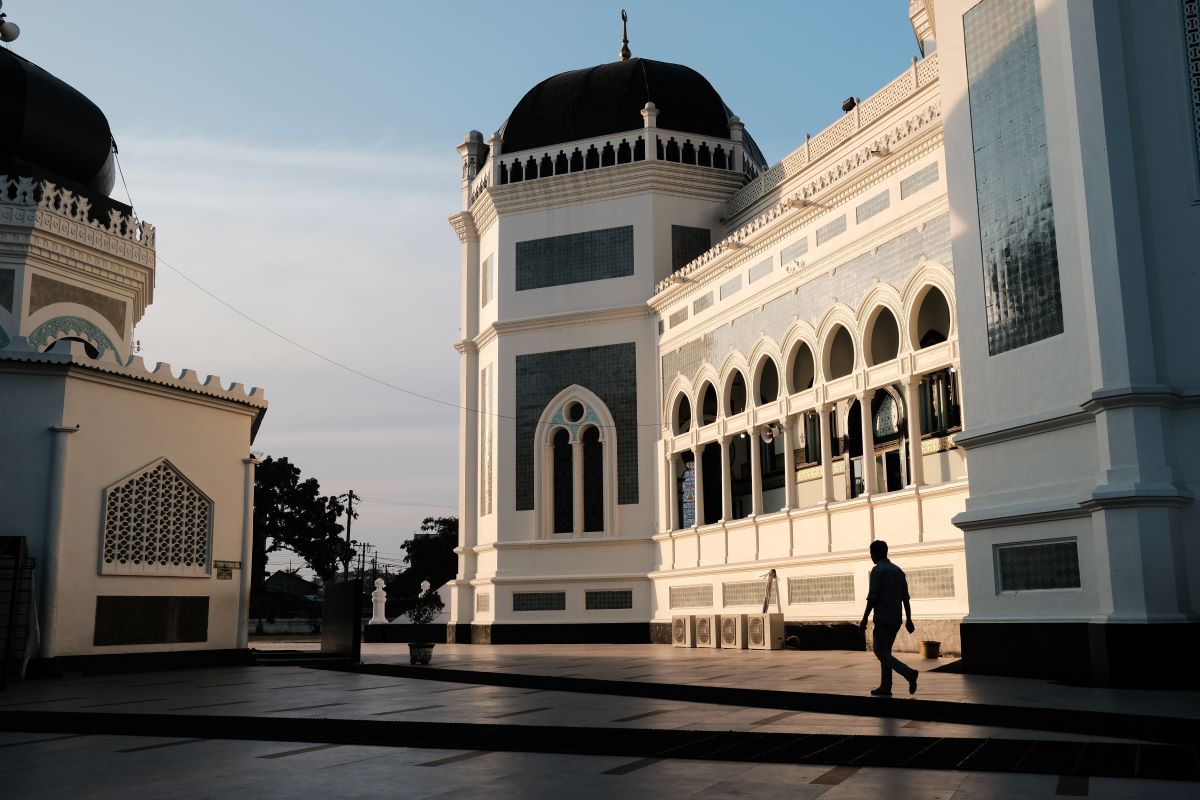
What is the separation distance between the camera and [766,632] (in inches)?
750

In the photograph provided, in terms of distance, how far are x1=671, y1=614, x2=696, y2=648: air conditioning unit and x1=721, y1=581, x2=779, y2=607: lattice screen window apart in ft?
3.20

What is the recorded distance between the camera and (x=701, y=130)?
2753cm

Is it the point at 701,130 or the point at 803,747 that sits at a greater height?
the point at 701,130

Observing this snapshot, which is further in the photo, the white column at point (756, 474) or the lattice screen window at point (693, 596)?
the lattice screen window at point (693, 596)

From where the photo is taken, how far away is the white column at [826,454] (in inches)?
763

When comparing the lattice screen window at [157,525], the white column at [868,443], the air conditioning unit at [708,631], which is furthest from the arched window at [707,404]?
the lattice screen window at [157,525]

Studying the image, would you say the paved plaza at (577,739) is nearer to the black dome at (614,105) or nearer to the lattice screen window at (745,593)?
the lattice screen window at (745,593)

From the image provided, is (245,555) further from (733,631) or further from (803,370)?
(803,370)

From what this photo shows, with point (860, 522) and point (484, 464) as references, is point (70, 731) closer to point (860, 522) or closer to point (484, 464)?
point (860, 522)

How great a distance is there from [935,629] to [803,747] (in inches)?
419

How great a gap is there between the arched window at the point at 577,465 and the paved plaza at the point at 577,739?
14.4 metres

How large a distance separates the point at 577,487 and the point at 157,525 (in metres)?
11.9

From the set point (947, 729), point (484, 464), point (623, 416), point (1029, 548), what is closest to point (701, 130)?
point (623, 416)

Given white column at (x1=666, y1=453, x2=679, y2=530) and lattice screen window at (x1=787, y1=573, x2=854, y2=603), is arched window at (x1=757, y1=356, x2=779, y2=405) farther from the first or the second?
lattice screen window at (x1=787, y1=573, x2=854, y2=603)
